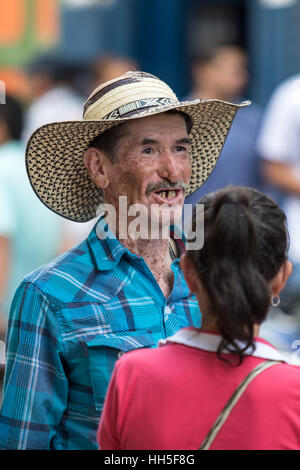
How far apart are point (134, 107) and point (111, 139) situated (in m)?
0.13

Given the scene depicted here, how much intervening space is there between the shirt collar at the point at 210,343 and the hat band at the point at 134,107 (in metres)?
0.85

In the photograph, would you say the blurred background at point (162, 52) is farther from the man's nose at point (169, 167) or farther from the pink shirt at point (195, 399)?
A: the pink shirt at point (195, 399)

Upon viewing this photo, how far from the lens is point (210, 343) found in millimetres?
1891

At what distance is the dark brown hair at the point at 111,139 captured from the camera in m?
2.61

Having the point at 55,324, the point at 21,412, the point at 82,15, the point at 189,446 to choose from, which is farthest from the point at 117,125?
the point at 82,15

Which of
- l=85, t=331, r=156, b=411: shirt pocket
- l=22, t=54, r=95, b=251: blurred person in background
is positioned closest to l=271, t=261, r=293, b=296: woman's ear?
l=85, t=331, r=156, b=411: shirt pocket

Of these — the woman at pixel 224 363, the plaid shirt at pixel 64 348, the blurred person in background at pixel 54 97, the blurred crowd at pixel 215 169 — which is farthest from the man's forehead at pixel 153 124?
the blurred person in background at pixel 54 97

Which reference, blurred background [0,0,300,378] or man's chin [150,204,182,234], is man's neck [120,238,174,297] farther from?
blurred background [0,0,300,378]

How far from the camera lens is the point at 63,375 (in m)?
2.36

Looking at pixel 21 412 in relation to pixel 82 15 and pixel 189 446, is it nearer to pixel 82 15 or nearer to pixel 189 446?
pixel 189 446

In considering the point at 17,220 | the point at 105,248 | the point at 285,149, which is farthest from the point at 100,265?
the point at 285,149

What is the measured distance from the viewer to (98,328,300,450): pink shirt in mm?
1812

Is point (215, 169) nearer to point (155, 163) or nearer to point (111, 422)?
point (155, 163)
